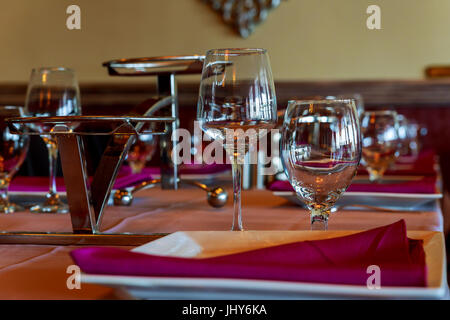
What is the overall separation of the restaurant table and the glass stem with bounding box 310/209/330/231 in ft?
0.49

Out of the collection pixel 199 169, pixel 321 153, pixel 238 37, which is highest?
pixel 238 37

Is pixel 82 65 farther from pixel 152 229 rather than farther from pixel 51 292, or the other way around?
pixel 51 292

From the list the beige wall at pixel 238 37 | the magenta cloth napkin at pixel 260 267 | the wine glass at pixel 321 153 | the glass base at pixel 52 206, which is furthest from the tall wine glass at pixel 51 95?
the beige wall at pixel 238 37

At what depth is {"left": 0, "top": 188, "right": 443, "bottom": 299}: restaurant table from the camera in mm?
540

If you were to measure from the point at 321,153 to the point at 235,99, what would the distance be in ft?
0.40

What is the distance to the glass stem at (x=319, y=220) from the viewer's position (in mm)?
680

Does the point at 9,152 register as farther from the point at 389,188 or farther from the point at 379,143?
the point at 379,143

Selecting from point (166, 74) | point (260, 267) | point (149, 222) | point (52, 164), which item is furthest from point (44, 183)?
point (260, 267)

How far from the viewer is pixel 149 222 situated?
92cm

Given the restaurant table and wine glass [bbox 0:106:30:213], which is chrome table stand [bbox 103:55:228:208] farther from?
wine glass [bbox 0:106:30:213]

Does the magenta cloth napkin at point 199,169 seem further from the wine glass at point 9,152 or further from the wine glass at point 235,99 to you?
the wine glass at point 235,99

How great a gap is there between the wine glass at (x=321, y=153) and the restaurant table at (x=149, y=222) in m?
0.16

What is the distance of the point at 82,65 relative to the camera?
371 cm
